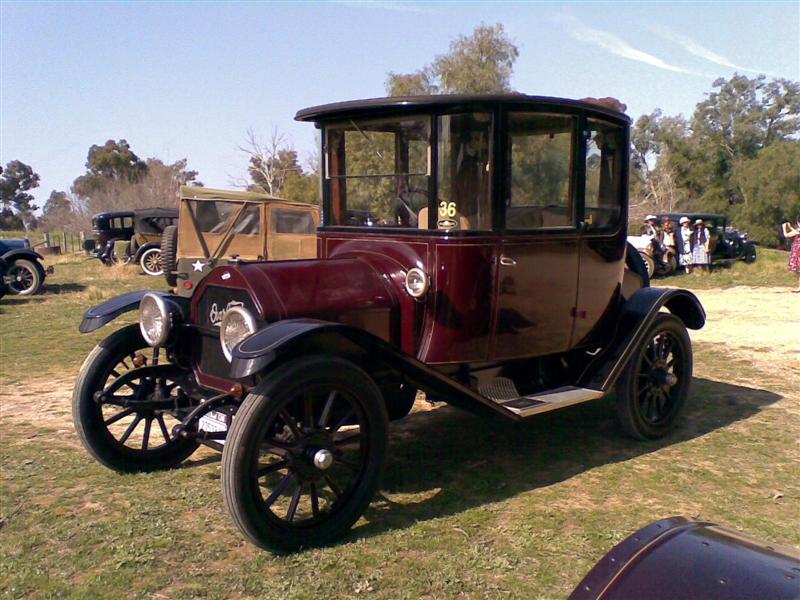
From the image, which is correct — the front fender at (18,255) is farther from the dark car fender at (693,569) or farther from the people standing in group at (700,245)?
the dark car fender at (693,569)

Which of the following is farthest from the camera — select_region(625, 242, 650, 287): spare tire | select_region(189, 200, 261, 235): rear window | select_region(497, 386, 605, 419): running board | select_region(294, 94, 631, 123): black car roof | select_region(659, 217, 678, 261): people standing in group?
select_region(659, 217, 678, 261): people standing in group

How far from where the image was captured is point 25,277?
575 inches

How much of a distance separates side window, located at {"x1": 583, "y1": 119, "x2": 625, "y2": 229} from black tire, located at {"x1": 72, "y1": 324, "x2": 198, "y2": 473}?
9.43 feet

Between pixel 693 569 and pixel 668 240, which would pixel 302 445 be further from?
pixel 668 240

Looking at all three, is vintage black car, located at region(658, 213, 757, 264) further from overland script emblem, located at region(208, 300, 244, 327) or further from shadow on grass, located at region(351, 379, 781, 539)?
overland script emblem, located at region(208, 300, 244, 327)

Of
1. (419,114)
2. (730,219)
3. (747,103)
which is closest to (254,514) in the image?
(419,114)

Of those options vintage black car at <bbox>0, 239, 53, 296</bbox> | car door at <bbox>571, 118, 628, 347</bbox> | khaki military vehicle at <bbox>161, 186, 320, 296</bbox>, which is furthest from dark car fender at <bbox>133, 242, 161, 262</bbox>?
car door at <bbox>571, 118, 628, 347</bbox>

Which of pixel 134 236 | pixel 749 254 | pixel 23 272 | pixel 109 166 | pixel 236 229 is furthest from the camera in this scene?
pixel 109 166

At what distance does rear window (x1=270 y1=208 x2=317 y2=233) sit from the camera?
535 inches

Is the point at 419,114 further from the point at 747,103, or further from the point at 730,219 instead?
the point at 747,103

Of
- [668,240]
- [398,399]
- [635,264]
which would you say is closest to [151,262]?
[668,240]

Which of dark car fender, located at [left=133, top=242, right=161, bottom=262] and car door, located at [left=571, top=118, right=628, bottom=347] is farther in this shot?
dark car fender, located at [left=133, top=242, right=161, bottom=262]

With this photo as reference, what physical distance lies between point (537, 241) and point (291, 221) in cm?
972

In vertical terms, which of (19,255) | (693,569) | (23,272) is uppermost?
(19,255)
